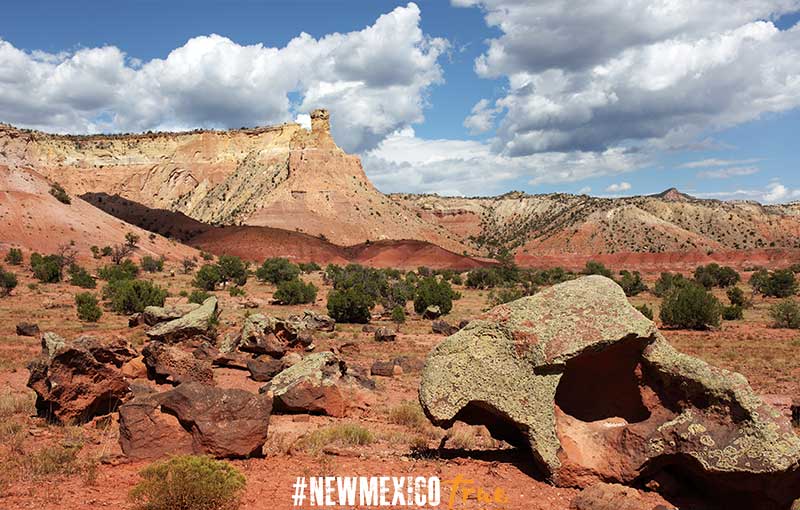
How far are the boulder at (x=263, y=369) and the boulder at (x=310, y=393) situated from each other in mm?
2822

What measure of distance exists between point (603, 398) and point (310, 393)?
634cm

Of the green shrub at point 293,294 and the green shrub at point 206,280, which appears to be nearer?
the green shrub at point 293,294

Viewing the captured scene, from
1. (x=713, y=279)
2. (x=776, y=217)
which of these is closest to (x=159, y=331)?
(x=713, y=279)

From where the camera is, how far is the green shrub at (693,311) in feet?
89.5

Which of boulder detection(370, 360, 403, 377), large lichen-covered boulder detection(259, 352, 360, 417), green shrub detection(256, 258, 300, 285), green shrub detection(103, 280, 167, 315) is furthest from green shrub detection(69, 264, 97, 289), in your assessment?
large lichen-covered boulder detection(259, 352, 360, 417)

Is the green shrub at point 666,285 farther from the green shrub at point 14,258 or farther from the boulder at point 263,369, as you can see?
the green shrub at point 14,258

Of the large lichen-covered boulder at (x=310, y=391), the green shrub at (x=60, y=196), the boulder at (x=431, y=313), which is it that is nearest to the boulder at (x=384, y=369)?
the large lichen-covered boulder at (x=310, y=391)

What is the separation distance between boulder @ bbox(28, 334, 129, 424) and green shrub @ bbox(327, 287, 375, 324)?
1869 centimetres

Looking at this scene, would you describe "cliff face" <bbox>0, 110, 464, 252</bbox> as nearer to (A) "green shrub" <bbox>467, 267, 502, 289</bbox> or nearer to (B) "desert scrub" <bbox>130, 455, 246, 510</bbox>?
(A) "green shrub" <bbox>467, 267, 502, 289</bbox>

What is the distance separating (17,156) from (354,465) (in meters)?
109

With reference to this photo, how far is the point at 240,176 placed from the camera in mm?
99188

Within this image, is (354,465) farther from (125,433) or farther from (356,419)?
(356,419)

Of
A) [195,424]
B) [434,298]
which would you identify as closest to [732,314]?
[434,298]

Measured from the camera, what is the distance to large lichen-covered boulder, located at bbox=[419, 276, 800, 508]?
619 centimetres
